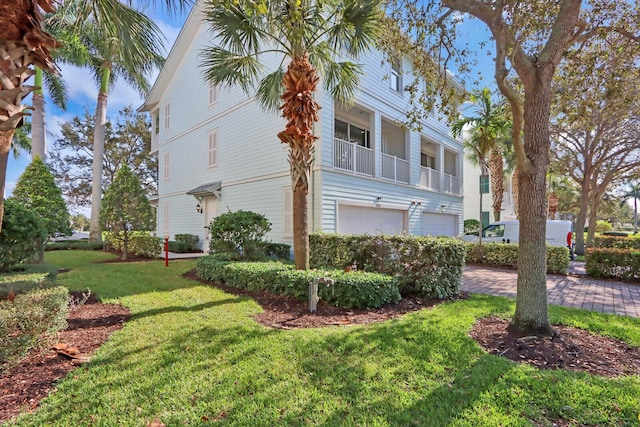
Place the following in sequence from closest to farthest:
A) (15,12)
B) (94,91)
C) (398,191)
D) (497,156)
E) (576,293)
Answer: (15,12) < (576,293) < (398,191) < (94,91) < (497,156)

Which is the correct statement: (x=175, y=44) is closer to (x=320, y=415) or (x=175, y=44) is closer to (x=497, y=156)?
(x=320, y=415)

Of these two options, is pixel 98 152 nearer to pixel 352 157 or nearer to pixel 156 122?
pixel 156 122

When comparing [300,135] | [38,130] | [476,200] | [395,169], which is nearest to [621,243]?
[395,169]

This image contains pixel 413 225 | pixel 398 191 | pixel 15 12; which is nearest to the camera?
pixel 15 12

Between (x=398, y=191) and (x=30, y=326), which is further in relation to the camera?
(x=398, y=191)

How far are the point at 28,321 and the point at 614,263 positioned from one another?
1284 cm

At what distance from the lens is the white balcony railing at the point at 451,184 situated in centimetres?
1733

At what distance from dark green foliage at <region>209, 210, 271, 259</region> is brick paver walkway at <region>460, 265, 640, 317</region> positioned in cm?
572

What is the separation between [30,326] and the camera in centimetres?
347

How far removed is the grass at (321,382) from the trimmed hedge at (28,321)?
685mm

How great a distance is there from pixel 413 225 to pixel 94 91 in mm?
20039

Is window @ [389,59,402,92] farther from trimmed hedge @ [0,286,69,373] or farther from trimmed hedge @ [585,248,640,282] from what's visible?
trimmed hedge @ [0,286,69,373]

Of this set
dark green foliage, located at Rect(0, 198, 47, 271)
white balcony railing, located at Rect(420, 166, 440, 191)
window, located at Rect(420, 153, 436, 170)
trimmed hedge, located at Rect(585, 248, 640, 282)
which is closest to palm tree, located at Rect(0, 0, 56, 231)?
dark green foliage, located at Rect(0, 198, 47, 271)

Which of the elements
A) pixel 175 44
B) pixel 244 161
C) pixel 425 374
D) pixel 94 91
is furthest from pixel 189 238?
pixel 425 374
